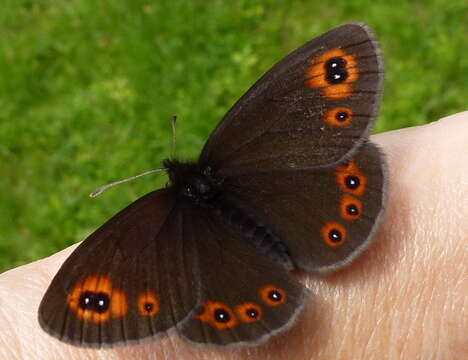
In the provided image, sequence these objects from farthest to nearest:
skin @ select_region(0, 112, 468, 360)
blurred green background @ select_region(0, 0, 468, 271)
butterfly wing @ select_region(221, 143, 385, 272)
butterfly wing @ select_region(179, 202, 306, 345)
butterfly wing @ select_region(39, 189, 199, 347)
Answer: blurred green background @ select_region(0, 0, 468, 271), skin @ select_region(0, 112, 468, 360), butterfly wing @ select_region(221, 143, 385, 272), butterfly wing @ select_region(179, 202, 306, 345), butterfly wing @ select_region(39, 189, 199, 347)

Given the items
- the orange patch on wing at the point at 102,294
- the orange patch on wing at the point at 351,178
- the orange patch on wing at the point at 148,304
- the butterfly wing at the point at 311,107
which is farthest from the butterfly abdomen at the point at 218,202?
the orange patch on wing at the point at 102,294

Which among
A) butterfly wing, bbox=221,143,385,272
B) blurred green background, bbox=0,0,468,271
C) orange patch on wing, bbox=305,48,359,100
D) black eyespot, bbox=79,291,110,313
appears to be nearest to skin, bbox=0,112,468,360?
butterfly wing, bbox=221,143,385,272

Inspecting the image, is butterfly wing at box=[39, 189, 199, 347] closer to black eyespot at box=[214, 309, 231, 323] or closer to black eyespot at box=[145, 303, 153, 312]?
black eyespot at box=[145, 303, 153, 312]

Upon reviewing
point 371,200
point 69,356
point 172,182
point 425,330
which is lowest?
point 425,330

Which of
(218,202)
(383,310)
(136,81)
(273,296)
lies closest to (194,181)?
(218,202)

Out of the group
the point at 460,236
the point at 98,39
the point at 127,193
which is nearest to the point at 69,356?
the point at 460,236

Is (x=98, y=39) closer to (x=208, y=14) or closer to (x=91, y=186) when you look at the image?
(x=208, y=14)
